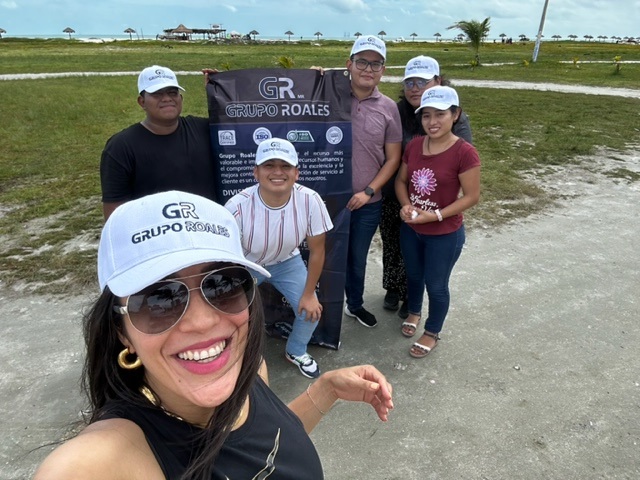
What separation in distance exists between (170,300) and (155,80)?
2410 mm

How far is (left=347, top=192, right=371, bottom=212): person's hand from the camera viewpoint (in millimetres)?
3352

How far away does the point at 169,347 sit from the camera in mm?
1106

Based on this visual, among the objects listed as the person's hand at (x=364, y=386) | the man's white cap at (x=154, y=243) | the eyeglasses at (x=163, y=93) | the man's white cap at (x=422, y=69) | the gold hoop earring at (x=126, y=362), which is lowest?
the person's hand at (x=364, y=386)

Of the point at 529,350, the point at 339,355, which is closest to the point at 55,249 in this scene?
the point at 339,355

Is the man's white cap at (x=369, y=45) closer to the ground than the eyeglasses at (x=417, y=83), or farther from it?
farther from it

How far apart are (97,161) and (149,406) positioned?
8385 millimetres

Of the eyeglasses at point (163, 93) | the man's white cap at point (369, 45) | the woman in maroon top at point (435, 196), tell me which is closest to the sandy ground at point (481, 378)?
the woman in maroon top at point (435, 196)

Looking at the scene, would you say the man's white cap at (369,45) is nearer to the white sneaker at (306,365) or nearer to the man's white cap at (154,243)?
the white sneaker at (306,365)

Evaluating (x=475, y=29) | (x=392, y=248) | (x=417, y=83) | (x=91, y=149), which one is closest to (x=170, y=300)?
(x=417, y=83)

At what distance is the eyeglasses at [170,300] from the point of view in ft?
3.57

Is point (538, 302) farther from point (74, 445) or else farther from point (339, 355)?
point (74, 445)

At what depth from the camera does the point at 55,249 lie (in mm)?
4961

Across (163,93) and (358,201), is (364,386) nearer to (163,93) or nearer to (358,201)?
(358,201)

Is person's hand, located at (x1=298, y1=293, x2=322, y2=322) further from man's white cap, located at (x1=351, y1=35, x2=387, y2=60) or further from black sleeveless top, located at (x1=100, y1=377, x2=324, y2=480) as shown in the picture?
man's white cap, located at (x1=351, y1=35, x2=387, y2=60)
